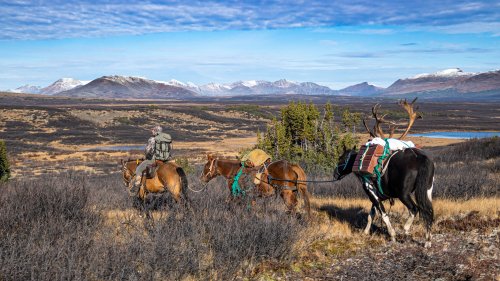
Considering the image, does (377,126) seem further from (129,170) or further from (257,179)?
(129,170)

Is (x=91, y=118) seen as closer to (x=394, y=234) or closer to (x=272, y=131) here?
(x=272, y=131)

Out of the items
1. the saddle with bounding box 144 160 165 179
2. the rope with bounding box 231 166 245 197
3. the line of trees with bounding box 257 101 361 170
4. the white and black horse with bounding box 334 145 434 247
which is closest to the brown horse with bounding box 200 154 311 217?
the rope with bounding box 231 166 245 197

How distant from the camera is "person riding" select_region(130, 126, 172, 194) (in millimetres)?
10898

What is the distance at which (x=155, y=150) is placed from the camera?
11.1 meters

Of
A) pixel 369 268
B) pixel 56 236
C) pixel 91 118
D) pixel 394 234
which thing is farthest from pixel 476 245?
pixel 91 118

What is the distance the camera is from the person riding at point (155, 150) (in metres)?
10.9

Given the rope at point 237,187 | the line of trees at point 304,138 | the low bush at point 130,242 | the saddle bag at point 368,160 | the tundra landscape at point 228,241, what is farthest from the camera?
the line of trees at point 304,138

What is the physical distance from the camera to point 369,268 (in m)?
6.96

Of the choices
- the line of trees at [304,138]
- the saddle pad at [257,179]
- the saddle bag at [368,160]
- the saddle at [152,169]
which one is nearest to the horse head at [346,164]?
the saddle bag at [368,160]

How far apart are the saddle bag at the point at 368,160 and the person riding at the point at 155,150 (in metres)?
4.61

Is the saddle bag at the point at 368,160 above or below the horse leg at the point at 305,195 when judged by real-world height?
above

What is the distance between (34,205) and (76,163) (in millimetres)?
42349

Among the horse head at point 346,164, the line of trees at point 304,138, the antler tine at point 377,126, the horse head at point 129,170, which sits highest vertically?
the antler tine at point 377,126

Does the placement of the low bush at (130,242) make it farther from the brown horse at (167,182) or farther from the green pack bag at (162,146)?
the green pack bag at (162,146)
